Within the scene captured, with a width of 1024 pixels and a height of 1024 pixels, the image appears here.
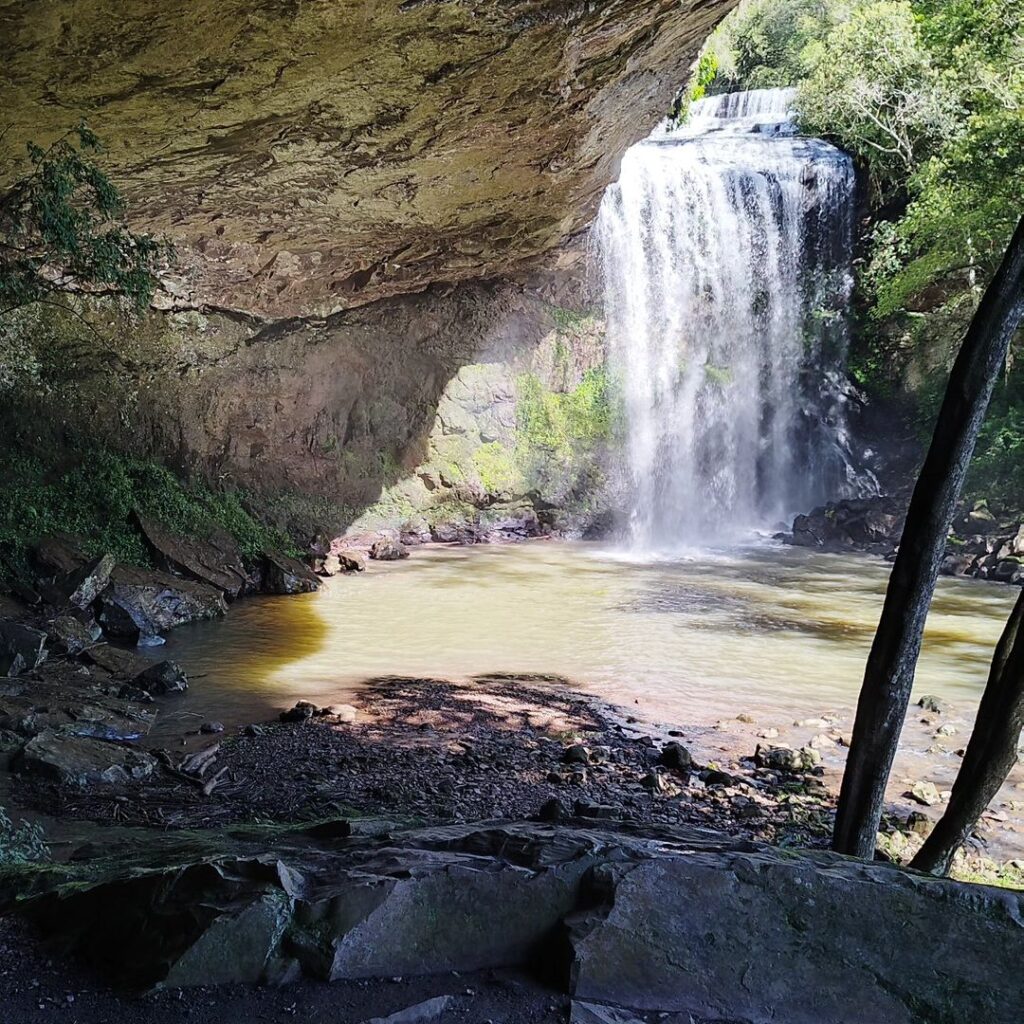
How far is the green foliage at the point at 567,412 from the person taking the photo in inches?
794

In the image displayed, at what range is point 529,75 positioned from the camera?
8648 mm

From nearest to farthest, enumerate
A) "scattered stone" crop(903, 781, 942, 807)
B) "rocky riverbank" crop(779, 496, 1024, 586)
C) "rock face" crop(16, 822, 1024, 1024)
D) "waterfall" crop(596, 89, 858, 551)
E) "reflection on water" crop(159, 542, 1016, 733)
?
"rock face" crop(16, 822, 1024, 1024) < "scattered stone" crop(903, 781, 942, 807) < "reflection on water" crop(159, 542, 1016, 733) < "rocky riverbank" crop(779, 496, 1024, 586) < "waterfall" crop(596, 89, 858, 551)

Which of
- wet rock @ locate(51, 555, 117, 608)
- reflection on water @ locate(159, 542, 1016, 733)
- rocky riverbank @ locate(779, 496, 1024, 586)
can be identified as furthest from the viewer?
rocky riverbank @ locate(779, 496, 1024, 586)

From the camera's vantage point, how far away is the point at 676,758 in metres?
6.50

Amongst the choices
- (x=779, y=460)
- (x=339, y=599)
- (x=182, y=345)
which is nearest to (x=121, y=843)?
(x=339, y=599)

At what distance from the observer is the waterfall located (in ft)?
66.2

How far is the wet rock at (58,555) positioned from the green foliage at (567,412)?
1034cm

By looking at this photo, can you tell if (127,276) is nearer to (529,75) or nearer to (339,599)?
(529,75)

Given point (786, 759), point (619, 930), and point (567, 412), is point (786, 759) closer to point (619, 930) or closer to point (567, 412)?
point (619, 930)

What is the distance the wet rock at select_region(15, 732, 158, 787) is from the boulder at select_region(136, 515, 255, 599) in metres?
6.53

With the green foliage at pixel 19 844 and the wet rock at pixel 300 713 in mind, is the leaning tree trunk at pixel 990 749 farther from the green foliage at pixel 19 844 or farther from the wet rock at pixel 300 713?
the wet rock at pixel 300 713

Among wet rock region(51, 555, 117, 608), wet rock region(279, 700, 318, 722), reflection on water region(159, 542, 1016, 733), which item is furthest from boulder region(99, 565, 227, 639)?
wet rock region(279, 700, 318, 722)

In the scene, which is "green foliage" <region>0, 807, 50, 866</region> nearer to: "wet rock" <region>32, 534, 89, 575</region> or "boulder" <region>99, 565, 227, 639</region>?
"boulder" <region>99, 565, 227, 639</region>

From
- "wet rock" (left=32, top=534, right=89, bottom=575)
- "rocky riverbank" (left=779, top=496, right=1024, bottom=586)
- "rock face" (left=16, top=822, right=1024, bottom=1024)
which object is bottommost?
"wet rock" (left=32, top=534, right=89, bottom=575)
